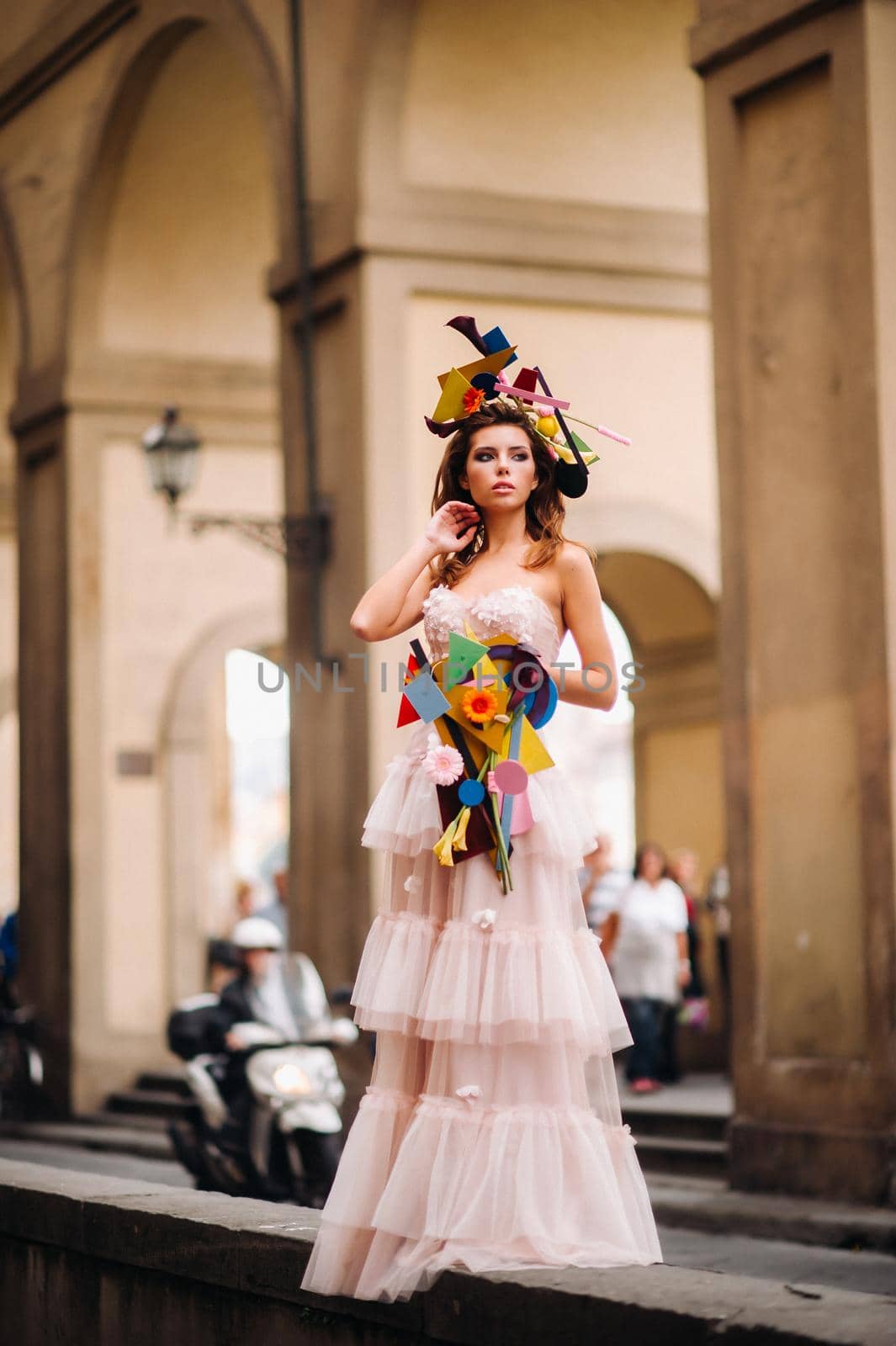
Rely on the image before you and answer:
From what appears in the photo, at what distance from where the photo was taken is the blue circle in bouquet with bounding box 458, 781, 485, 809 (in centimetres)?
460

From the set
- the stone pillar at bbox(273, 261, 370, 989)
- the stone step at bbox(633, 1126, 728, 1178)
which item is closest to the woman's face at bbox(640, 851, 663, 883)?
the stone pillar at bbox(273, 261, 370, 989)

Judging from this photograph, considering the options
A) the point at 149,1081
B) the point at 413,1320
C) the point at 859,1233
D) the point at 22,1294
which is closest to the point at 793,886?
the point at 859,1233

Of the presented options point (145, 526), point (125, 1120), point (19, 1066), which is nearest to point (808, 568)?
point (125, 1120)

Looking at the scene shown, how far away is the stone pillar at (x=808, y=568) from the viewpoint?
8.24 m

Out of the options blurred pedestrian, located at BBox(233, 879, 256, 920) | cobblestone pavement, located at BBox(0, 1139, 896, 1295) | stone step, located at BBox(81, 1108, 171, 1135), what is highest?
blurred pedestrian, located at BBox(233, 879, 256, 920)

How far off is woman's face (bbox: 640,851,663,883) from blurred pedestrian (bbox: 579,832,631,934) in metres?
0.47

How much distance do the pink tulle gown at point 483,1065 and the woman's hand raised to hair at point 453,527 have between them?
0.13 metres

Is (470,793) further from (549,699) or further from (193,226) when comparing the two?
(193,226)

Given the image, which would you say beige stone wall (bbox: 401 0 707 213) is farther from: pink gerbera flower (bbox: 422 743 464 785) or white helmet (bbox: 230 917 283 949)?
pink gerbera flower (bbox: 422 743 464 785)

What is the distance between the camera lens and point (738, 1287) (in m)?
4.08

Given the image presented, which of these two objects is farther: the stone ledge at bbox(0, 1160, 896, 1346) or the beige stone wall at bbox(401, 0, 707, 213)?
the beige stone wall at bbox(401, 0, 707, 213)

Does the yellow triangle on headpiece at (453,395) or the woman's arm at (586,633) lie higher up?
the yellow triangle on headpiece at (453,395)

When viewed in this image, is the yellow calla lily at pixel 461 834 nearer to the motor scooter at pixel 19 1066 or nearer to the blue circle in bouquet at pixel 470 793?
the blue circle in bouquet at pixel 470 793

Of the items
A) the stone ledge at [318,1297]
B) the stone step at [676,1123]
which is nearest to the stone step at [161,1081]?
the stone step at [676,1123]
